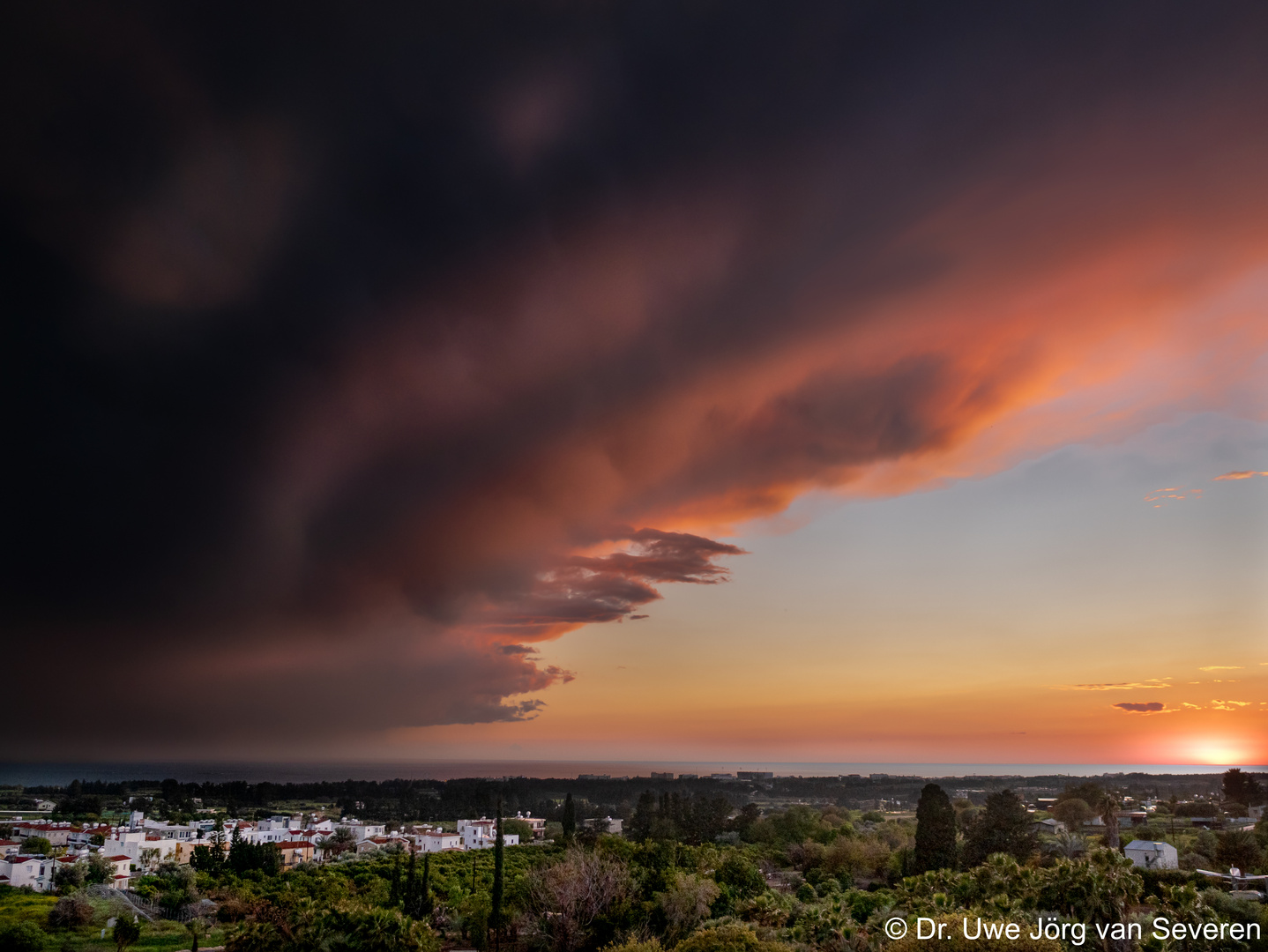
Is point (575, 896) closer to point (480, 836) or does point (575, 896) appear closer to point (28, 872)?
point (28, 872)

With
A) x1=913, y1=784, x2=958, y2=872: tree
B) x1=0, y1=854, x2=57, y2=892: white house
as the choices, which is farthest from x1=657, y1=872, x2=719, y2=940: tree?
x1=0, y1=854, x2=57, y2=892: white house

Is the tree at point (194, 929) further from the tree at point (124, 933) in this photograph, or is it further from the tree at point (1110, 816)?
the tree at point (1110, 816)

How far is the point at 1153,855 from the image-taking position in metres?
52.9

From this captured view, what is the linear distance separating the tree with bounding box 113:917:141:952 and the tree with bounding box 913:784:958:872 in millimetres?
51703

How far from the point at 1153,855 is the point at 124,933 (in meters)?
65.9

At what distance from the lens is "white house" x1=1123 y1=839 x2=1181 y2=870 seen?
5241 cm

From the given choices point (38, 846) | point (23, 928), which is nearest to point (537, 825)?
point (38, 846)

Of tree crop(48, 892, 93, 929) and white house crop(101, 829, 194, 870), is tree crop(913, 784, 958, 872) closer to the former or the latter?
tree crop(48, 892, 93, 929)

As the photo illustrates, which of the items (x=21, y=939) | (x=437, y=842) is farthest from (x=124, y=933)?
(x=437, y=842)

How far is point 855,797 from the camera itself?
7249 inches

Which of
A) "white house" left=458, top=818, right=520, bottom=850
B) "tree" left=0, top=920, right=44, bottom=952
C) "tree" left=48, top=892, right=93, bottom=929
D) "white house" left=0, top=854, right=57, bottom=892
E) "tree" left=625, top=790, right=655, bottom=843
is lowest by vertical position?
"white house" left=458, top=818, right=520, bottom=850

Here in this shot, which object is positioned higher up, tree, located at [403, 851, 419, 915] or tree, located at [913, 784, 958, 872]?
tree, located at [913, 784, 958, 872]

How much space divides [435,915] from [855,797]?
160890 millimetres

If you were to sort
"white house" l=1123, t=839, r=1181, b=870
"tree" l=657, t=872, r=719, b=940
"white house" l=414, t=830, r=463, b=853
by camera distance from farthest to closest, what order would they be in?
"white house" l=414, t=830, r=463, b=853, "white house" l=1123, t=839, r=1181, b=870, "tree" l=657, t=872, r=719, b=940
